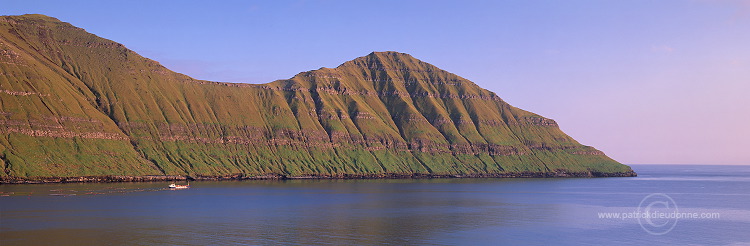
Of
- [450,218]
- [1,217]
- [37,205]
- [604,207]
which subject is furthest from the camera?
[604,207]

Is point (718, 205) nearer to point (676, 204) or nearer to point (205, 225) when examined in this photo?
point (676, 204)

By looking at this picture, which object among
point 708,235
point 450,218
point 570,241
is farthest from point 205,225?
point 708,235

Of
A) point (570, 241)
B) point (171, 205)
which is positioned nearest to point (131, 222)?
point (171, 205)

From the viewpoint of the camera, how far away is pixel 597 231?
97250 millimetres

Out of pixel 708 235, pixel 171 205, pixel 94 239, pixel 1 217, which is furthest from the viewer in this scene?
pixel 171 205

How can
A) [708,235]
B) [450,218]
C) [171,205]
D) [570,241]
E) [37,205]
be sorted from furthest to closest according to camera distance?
1. [171,205]
2. [37,205]
3. [450,218]
4. [708,235]
5. [570,241]

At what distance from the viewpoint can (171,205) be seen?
12975 cm

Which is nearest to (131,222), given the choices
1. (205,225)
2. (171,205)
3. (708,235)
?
(205,225)

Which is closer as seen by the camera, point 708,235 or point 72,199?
point 708,235

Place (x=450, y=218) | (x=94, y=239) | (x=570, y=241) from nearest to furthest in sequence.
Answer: (x=94, y=239) → (x=570, y=241) → (x=450, y=218)

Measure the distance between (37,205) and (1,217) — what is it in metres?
20.8

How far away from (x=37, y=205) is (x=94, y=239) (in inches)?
1951

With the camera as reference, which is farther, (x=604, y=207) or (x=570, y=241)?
(x=604, y=207)

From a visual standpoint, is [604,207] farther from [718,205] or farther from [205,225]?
[205,225]
